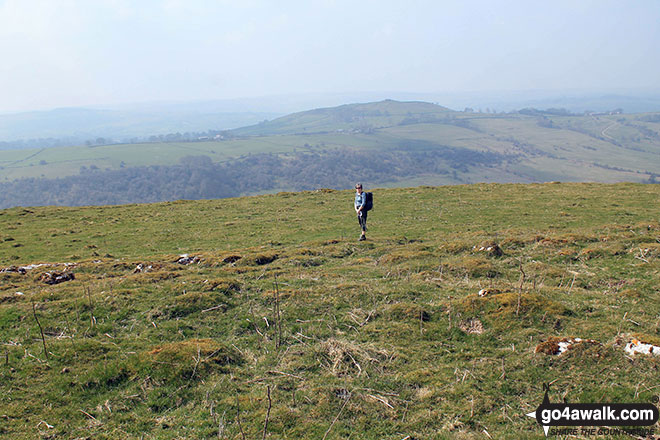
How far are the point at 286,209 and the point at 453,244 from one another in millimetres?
22124

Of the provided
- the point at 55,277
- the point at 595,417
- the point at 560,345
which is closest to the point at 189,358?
the point at 595,417

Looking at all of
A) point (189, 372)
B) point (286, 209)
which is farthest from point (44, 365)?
point (286, 209)

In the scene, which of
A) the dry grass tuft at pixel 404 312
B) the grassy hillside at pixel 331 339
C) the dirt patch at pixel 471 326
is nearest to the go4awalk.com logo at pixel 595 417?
the grassy hillside at pixel 331 339

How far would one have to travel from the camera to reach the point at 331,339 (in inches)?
409

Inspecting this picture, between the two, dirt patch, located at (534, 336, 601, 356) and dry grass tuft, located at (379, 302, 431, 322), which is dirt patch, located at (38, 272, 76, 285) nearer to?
dry grass tuft, located at (379, 302, 431, 322)

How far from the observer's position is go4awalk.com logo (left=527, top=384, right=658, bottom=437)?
688cm

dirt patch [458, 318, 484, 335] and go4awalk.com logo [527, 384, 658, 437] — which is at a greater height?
go4awalk.com logo [527, 384, 658, 437]

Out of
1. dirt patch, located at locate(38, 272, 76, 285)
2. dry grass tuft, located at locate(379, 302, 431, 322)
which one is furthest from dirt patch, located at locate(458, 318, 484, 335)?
dirt patch, located at locate(38, 272, 76, 285)

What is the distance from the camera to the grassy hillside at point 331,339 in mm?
7773

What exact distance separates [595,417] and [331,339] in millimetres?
5647

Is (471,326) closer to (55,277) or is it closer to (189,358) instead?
(189,358)

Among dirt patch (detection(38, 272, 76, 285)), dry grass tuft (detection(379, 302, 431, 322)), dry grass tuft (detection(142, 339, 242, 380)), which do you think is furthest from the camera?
dirt patch (detection(38, 272, 76, 285))

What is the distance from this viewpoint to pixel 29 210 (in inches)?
1692

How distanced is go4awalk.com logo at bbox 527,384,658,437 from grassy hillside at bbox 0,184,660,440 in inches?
11.6
